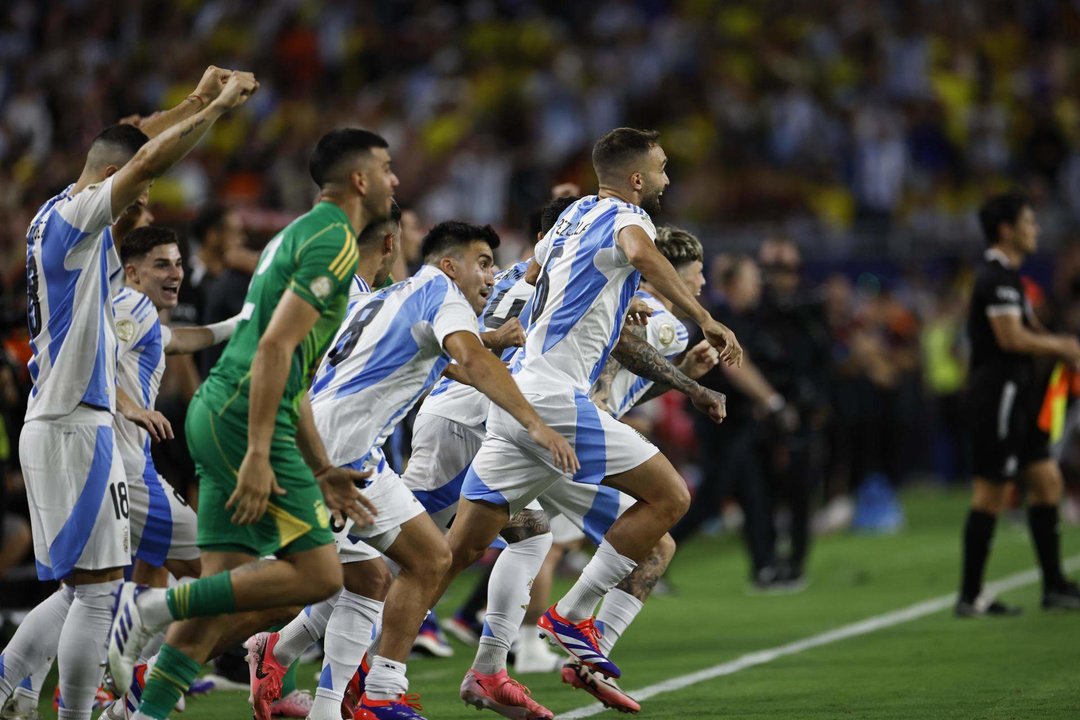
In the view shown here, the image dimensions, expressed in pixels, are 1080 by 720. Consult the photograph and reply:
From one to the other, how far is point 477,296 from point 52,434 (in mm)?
2121

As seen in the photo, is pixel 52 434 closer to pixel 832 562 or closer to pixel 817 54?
pixel 832 562

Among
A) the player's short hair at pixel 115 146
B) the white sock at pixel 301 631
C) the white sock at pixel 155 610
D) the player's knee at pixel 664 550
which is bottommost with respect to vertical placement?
the white sock at pixel 301 631

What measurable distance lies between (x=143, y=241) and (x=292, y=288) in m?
2.56

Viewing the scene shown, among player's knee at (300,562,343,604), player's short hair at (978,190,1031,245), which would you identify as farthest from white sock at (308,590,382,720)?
player's short hair at (978,190,1031,245)

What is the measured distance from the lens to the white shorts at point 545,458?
7.14 metres

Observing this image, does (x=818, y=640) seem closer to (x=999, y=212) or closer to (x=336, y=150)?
(x=999, y=212)

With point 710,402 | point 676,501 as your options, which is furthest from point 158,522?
point 710,402

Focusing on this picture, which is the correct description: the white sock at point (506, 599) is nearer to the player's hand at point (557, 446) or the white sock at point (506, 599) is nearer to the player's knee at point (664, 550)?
the player's knee at point (664, 550)

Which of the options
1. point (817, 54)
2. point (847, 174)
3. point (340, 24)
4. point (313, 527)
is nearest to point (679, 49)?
point (817, 54)

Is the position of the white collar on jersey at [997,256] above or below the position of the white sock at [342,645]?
above

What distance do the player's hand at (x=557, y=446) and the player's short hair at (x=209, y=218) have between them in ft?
14.7

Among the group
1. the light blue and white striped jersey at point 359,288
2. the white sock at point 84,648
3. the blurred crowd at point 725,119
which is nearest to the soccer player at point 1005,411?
the light blue and white striped jersey at point 359,288

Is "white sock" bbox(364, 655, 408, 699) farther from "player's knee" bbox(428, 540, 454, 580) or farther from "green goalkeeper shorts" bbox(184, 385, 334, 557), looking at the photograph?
"green goalkeeper shorts" bbox(184, 385, 334, 557)

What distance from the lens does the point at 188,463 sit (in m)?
9.72
